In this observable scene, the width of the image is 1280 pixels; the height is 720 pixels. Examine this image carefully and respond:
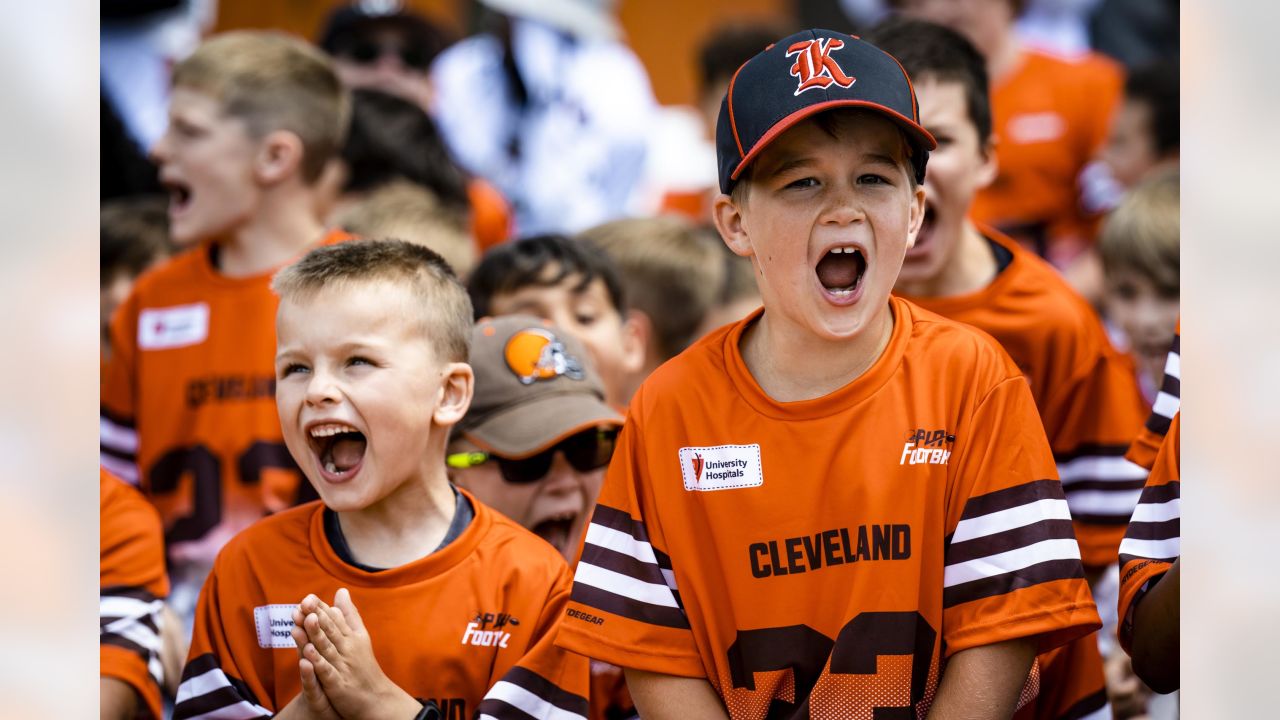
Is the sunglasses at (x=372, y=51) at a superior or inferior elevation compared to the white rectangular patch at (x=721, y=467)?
superior

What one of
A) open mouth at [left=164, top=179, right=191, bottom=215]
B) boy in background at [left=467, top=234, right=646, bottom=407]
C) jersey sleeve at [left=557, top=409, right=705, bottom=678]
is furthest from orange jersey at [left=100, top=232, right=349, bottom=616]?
jersey sleeve at [left=557, top=409, right=705, bottom=678]

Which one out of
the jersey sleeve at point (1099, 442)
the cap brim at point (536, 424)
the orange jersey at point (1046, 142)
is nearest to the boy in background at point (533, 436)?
the cap brim at point (536, 424)

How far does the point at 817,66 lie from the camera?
7.43ft

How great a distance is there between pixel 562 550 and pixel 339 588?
73 cm

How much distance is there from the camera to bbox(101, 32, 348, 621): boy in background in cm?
378

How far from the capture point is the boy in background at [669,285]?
15.2 ft

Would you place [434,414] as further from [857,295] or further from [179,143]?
[179,143]

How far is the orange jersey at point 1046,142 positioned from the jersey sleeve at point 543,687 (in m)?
3.54

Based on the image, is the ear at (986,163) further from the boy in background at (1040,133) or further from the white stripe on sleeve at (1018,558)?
the boy in background at (1040,133)

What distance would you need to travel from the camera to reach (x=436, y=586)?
2.51m

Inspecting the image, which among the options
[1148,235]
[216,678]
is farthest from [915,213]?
[1148,235]

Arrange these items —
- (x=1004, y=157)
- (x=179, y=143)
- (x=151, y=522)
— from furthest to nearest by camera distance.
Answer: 1. (x=1004, y=157)
2. (x=179, y=143)
3. (x=151, y=522)

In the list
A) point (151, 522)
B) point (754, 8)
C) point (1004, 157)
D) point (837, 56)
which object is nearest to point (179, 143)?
point (151, 522)
